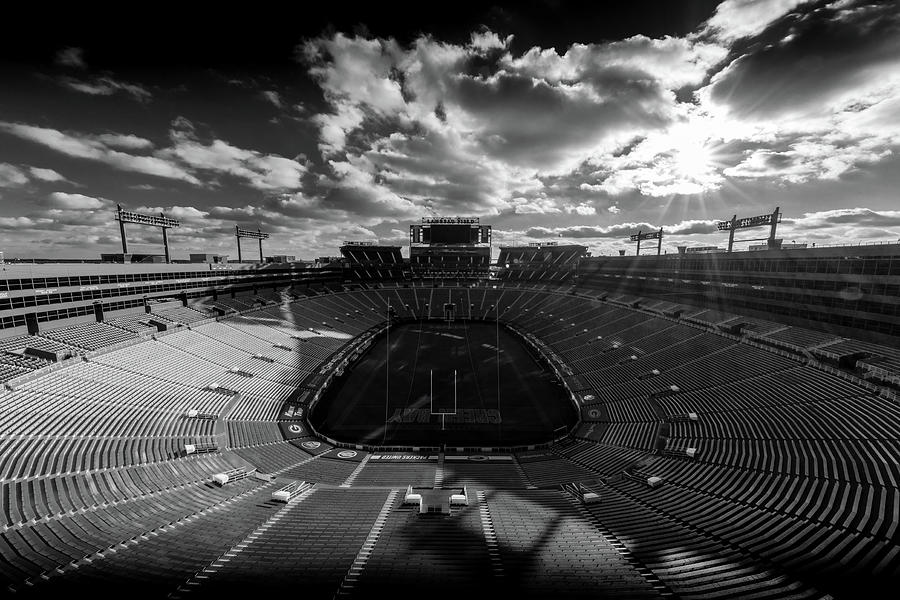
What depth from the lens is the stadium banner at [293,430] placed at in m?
25.9

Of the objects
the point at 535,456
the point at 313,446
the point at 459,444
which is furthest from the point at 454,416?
the point at 313,446

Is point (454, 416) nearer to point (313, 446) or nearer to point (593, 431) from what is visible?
point (593, 431)

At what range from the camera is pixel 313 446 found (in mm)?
24719

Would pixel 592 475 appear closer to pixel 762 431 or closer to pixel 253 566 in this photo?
pixel 762 431

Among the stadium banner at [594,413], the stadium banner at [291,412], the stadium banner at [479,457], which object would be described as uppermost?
the stadium banner at [291,412]

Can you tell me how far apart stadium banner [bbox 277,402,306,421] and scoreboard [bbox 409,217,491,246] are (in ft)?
214

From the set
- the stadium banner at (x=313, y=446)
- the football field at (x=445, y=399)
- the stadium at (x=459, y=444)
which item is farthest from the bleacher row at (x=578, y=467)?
the football field at (x=445, y=399)

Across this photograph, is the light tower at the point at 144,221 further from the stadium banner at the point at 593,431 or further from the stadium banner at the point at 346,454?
the stadium banner at the point at 593,431

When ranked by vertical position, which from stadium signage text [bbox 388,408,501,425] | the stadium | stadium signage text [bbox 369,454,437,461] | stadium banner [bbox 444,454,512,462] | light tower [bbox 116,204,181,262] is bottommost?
stadium banner [bbox 444,454,512,462]

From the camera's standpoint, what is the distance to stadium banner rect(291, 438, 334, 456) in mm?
24159

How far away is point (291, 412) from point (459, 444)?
1581 cm

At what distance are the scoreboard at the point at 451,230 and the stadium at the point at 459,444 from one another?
1812 inches

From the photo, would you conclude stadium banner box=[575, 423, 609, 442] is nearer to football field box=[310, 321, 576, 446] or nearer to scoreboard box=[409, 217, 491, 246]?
football field box=[310, 321, 576, 446]

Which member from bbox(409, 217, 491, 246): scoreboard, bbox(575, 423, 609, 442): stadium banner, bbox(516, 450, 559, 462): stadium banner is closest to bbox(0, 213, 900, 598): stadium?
bbox(575, 423, 609, 442): stadium banner
